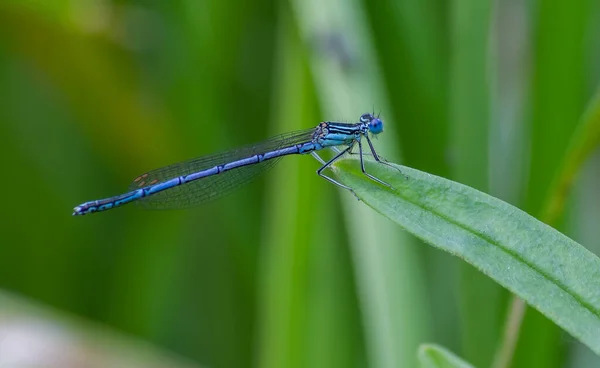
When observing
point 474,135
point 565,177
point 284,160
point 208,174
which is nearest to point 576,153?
point 565,177

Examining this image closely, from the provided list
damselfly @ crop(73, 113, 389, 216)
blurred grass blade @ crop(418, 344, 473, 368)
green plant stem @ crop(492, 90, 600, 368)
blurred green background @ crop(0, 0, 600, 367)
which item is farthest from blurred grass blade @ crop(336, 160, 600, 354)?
damselfly @ crop(73, 113, 389, 216)

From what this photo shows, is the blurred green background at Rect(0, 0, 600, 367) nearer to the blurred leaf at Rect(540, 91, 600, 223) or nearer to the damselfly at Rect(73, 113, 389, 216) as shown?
the damselfly at Rect(73, 113, 389, 216)

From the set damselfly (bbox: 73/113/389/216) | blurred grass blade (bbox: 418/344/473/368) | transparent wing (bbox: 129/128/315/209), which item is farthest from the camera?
transparent wing (bbox: 129/128/315/209)

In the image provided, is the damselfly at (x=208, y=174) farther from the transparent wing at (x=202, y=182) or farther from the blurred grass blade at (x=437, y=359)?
the blurred grass blade at (x=437, y=359)

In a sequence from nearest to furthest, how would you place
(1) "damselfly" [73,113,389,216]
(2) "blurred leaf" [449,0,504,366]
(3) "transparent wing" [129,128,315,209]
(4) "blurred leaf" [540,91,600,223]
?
1. (4) "blurred leaf" [540,91,600,223]
2. (2) "blurred leaf" [449,0,504,366]
3. (1) "damselfly" [73,113,389,216]
4. (3) "transparent wing" [129,128,315,209]

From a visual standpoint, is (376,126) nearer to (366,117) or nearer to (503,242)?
(366,117)

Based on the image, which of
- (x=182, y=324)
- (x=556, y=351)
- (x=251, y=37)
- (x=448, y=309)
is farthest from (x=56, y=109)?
(x=556, y=351)
